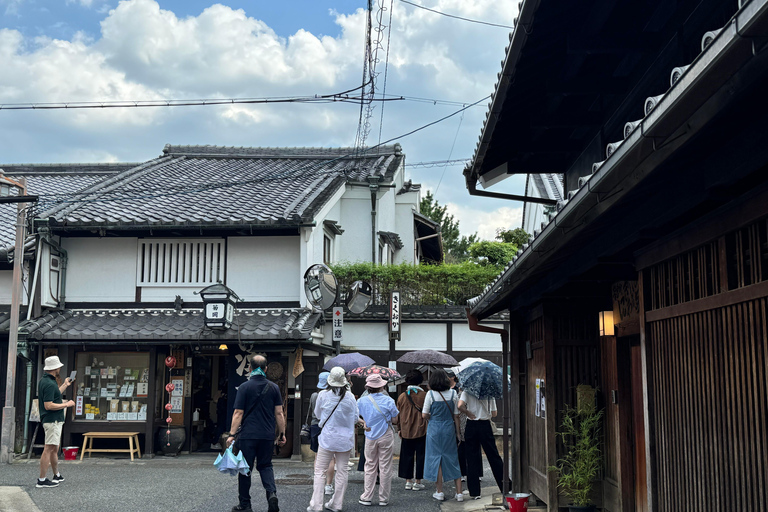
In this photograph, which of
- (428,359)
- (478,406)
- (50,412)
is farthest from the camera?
(428,359)

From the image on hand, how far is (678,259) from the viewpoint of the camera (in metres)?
5.22

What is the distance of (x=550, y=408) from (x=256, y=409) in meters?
3.71

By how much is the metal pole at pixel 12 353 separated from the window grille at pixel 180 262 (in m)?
2.89

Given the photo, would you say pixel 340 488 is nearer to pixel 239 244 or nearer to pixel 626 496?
pixel 626 496

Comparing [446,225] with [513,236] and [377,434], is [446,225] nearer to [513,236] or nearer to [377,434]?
[513,236]

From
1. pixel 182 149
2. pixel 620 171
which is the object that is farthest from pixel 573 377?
pixel 182 149

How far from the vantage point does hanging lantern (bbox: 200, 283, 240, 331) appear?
1537cm

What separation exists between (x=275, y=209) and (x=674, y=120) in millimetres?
14975

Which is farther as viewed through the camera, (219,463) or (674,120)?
(219,463)

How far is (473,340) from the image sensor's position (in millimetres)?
18312

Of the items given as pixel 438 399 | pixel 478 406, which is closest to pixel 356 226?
pixel 438 399

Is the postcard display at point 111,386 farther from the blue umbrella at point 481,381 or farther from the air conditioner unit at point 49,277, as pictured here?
the blue umbrella at point 481,381

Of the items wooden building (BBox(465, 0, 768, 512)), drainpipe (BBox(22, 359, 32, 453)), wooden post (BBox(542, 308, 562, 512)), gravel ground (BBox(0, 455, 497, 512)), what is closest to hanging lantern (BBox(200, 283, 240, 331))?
gravel ground (BBox(0, 455, 497, 512))

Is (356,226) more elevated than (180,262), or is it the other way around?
(356,226)
